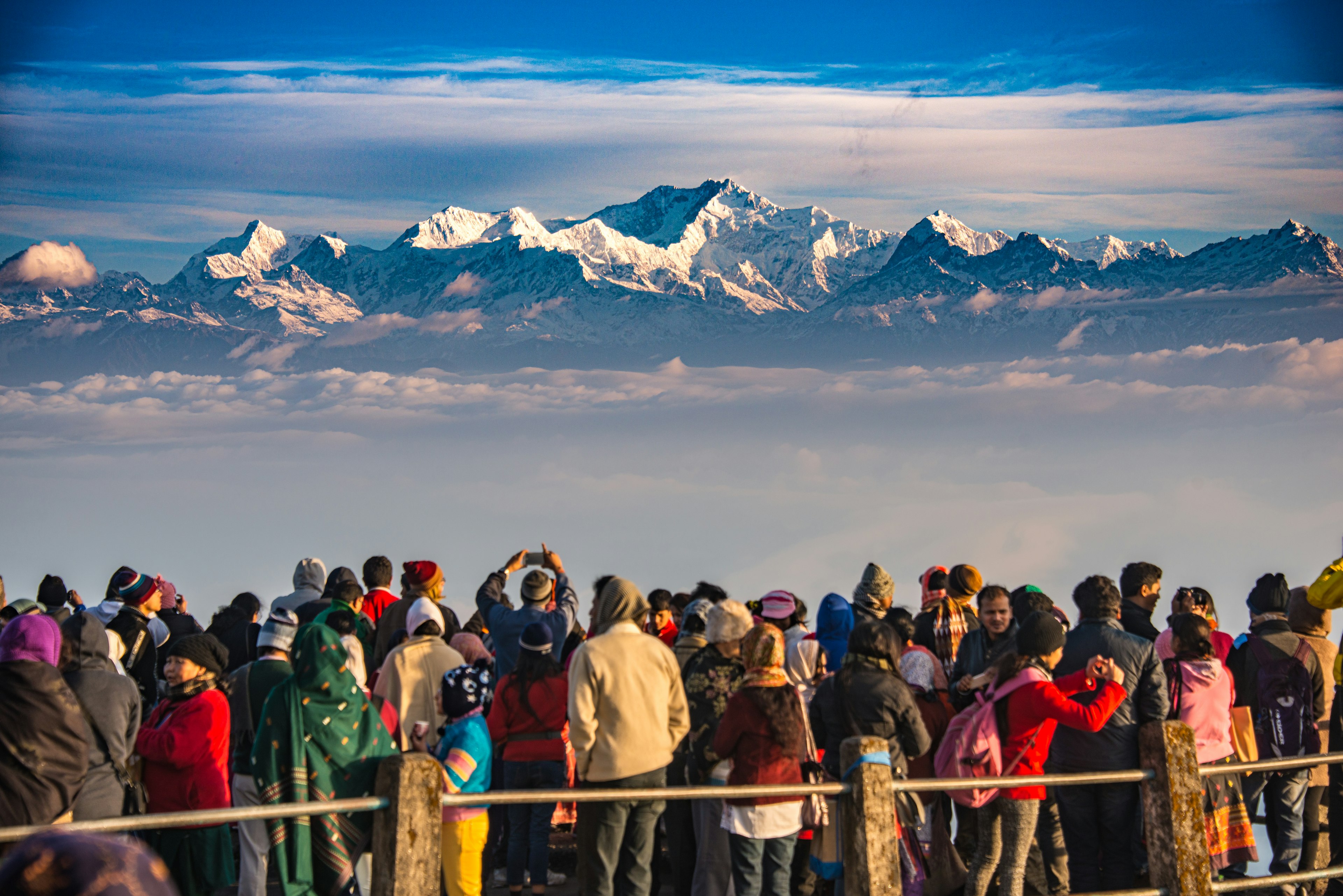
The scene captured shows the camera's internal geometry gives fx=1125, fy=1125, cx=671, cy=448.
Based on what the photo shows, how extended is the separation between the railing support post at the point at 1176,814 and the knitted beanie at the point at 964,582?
2.24 m

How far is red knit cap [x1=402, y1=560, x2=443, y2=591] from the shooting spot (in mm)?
7781

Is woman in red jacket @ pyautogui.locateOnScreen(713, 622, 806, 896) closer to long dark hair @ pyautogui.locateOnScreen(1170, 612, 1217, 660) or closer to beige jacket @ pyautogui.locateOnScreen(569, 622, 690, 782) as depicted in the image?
beige jacket @ pyautogui.locateOnScreen(569, 622, 690, 782)

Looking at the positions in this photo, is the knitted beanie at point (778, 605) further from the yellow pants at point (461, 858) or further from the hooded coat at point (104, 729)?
the hooded coat at point (104, 729)

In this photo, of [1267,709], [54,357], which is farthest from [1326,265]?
[54,357]

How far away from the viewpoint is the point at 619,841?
5.45m

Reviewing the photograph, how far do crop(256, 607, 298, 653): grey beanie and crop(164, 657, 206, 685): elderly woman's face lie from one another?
526 millimetres

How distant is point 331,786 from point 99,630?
1545mm

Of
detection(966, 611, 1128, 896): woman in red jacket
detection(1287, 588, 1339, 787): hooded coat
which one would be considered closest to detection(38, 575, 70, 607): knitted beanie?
detection(966, 611, 1128, 896): woman in red jacket

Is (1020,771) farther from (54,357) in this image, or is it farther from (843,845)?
(54,357)

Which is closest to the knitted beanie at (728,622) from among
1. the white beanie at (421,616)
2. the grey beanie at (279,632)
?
the white beanie at (421,616)

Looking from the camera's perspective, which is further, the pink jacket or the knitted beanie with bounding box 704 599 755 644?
the pink jacket

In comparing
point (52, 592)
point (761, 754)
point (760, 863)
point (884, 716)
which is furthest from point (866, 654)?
→ point (52, 592)

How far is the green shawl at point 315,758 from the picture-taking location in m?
4.64

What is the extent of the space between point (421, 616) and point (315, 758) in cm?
180
